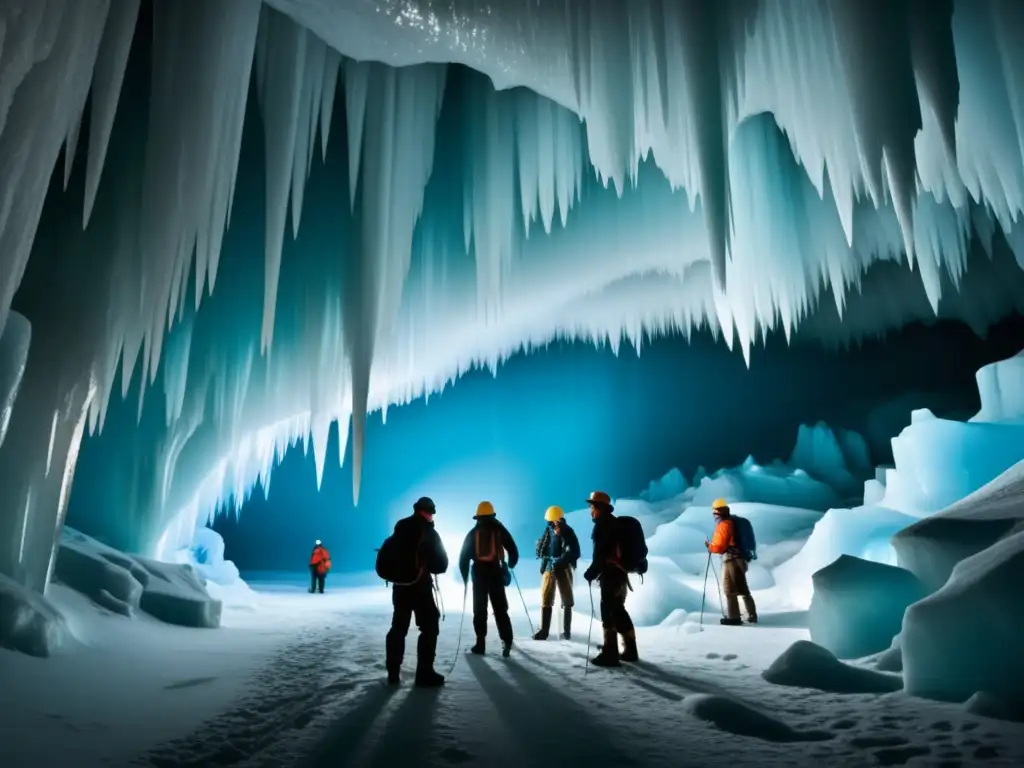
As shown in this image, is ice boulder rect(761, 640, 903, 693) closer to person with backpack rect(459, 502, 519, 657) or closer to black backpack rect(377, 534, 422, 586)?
person with backpack rect(459, 502, 519, 657)

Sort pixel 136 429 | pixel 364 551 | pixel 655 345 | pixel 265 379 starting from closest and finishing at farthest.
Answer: pixel 136 429, pixel 265 379, pixel 655 345, pixel 364 551

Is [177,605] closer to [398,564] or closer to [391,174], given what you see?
[398,564]

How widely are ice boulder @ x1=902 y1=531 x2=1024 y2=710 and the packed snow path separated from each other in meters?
0.18

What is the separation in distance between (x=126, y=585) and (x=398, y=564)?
4.08 m

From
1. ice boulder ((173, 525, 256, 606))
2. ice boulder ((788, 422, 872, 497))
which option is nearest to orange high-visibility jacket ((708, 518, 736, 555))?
ice boulder ((173, 525, 256, 606))

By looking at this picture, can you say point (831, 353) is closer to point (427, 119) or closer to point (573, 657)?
point (427, 119)

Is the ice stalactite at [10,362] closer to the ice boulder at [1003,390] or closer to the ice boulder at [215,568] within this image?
the ice boulder at [215,568]

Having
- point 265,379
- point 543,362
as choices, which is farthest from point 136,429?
point 543,362

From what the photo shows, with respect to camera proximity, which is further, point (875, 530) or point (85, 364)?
point (875, 530)

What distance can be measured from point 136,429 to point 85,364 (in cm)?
441

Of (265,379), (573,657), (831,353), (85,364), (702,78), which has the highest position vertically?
(831,353)

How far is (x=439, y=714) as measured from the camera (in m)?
3.42

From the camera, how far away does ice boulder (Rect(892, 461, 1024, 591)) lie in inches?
190

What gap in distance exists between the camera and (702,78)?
19.1 feet
